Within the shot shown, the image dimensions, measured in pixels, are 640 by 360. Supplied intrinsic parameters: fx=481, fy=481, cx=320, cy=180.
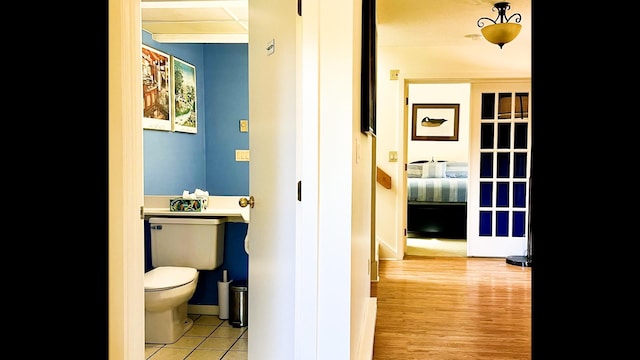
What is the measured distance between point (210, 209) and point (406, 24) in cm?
259

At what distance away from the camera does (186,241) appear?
320 cm

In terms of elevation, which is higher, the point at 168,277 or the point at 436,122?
the point at 436,122

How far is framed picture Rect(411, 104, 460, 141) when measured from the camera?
339 inches

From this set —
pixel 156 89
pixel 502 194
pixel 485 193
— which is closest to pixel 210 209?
pixel 156 89

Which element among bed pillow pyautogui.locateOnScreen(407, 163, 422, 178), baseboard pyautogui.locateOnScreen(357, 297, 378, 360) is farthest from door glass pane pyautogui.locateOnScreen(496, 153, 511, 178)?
baseboard pyautogui.locateOnScreen(357, 297, 378, 360)

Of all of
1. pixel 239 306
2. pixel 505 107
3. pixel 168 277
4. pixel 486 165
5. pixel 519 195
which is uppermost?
pixel 505 107

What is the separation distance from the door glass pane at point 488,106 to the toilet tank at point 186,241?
147 inches

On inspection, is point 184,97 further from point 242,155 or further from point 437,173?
point 437,173
